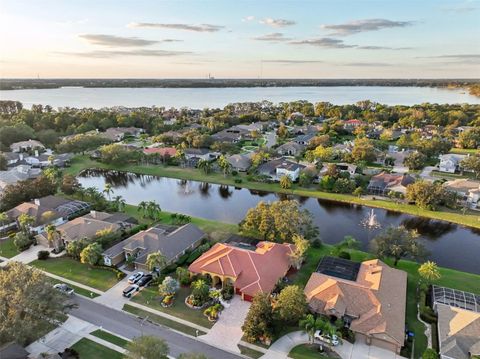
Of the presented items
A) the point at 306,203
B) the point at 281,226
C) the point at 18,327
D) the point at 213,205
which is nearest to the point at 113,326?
the point at 18,327

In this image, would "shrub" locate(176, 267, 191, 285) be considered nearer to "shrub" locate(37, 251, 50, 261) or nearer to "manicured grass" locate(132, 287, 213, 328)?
"manicured grass" locate(132, 287, 213, 328)

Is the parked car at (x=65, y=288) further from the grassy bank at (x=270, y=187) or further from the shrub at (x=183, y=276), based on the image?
the grassy bank at (x=270, y=187)

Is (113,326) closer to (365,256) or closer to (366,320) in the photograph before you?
(366,320)

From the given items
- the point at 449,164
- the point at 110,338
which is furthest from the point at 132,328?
the point at 449,164

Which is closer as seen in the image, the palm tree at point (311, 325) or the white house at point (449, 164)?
the palm tree at point (311, 325)

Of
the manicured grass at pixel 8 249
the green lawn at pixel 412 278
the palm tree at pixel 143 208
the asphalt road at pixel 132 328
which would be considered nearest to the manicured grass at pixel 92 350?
the asphalt road at pixel 132 328

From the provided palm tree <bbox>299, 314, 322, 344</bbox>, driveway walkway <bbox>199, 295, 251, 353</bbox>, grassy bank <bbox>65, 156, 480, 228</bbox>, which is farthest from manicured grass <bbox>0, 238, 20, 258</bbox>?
palm tree <bbox>299, 314, 322, 344</bbox>
